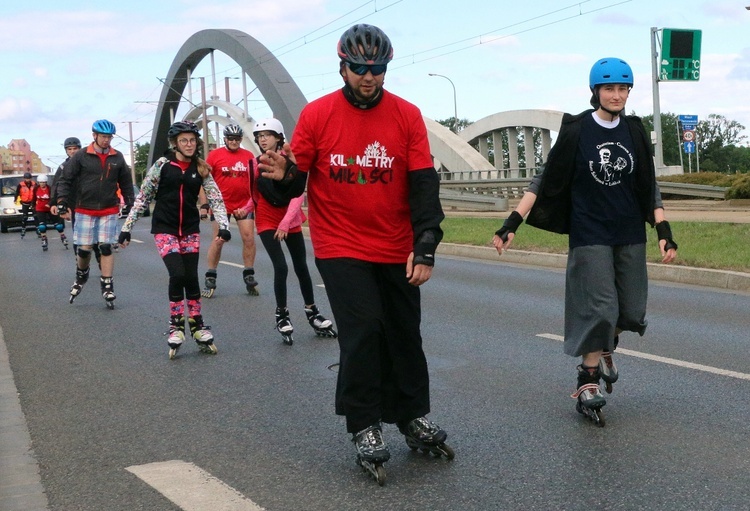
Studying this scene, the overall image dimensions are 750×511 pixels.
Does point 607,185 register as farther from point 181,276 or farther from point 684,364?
point 181,276

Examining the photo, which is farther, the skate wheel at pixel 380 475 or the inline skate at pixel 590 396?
the inline skate at pixel 590 396

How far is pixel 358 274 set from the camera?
4.61m

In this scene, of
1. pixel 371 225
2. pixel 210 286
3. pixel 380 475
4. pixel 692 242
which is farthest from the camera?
pixel 692 242

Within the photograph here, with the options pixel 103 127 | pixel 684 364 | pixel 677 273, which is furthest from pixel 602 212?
pixel 677 273

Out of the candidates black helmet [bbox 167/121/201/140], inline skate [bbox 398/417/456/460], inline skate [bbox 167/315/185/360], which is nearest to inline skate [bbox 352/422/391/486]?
inline skate [bbox 398/417/456/460]

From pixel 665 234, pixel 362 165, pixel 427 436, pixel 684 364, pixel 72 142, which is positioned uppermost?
pixel 72 142

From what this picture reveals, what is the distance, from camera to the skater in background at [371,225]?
4.55 meters

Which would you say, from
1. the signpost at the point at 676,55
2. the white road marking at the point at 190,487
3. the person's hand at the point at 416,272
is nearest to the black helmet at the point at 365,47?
the person's hand at the point at 416,272

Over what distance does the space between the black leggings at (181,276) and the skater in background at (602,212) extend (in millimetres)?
3394

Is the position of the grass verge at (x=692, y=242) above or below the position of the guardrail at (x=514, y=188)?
below

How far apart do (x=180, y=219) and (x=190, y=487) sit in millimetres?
3971

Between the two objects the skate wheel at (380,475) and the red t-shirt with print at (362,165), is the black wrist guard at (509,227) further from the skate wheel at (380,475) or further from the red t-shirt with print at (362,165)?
the skate wheel at (380,475)

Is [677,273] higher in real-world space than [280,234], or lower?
lower

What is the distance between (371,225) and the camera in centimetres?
466
